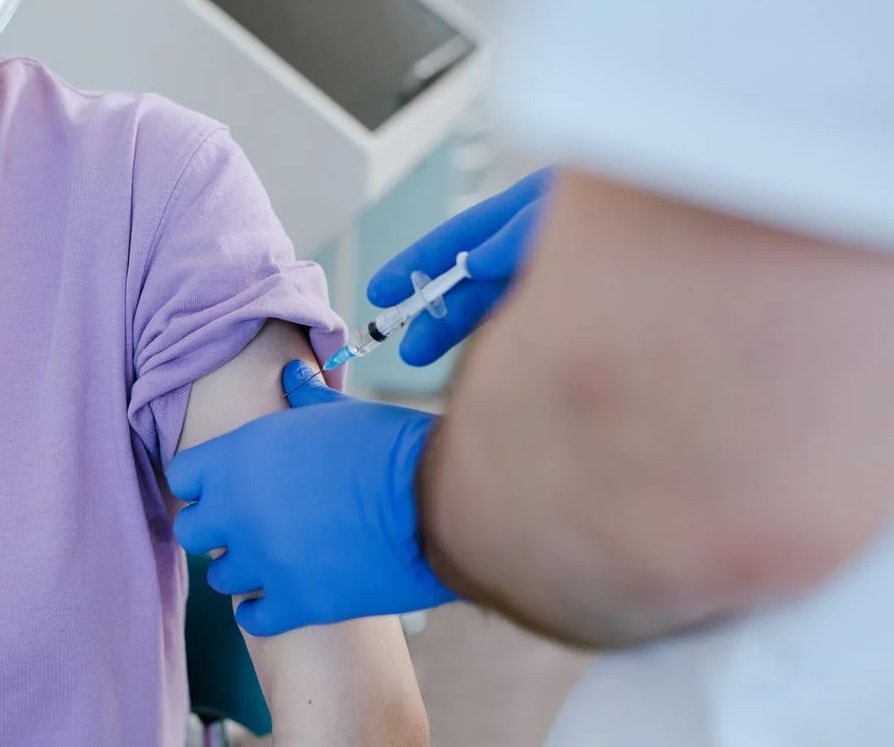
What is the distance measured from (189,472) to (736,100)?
1.76 feet

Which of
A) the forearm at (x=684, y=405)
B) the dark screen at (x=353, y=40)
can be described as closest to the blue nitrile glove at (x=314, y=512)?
the forearm at (x=684, y=405)

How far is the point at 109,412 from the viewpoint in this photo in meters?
0.79

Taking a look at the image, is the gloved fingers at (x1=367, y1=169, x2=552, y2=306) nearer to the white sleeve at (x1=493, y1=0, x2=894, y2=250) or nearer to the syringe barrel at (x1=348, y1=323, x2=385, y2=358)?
the syringe barrel at (x1=348, y1=323, x2=385, y2=358)

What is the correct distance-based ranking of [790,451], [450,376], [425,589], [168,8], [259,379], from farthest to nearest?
[168,8] → [259,379] → [425,589] → [450,376] → [790,451]

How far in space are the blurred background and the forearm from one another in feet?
1.54

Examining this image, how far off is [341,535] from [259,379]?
0.57 ft

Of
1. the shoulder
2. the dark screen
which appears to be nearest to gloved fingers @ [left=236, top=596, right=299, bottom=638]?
the shoulder

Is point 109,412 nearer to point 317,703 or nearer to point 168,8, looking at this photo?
point 317,703

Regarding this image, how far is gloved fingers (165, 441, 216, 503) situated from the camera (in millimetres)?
762

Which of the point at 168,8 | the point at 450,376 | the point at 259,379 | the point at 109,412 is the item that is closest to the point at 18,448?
the point at 109,412

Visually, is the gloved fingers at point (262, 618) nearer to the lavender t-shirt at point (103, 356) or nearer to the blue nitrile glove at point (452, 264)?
the lavender t-shirt at point (103, 356)

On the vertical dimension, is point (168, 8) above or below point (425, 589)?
above

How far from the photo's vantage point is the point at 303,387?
0.81 meters

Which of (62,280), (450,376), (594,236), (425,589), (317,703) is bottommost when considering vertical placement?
(317,703)
